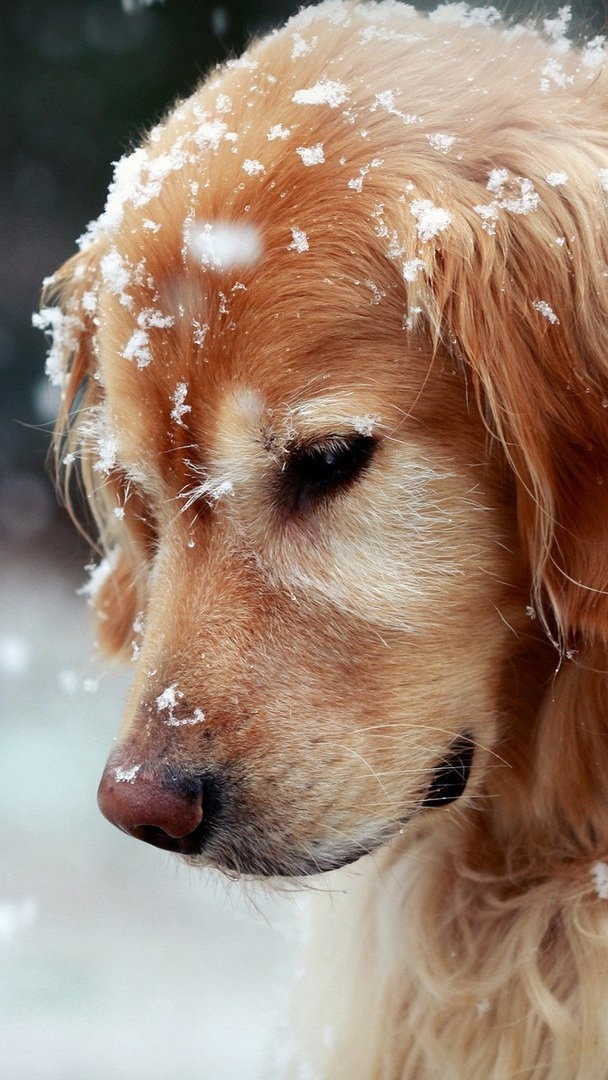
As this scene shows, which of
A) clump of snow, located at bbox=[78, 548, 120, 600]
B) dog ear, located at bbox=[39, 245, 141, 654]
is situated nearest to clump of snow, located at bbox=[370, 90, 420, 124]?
dog ear, located at bbox=[39, 245, 141, 654]

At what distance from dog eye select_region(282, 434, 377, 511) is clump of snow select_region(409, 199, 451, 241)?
0.89ft

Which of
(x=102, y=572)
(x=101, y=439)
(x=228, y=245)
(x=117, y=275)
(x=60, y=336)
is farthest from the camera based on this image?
(x=102, y=572)

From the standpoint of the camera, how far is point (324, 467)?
1.41 metres

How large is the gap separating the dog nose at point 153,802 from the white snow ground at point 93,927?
0.96 ft

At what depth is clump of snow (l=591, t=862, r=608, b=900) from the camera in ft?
5.13

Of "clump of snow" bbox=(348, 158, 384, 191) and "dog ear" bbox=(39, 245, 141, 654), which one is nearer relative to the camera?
"clump of snow" bbox=(348, 158, 384, 191)

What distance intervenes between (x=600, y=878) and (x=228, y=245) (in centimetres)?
103

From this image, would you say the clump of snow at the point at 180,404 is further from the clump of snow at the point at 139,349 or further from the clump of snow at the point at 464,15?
the clump of snow at the point at 464,15

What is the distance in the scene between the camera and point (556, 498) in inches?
54.4

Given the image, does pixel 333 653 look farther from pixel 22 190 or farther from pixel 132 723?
pixel 22 190

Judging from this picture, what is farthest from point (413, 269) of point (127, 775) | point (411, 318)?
point (127, 775)

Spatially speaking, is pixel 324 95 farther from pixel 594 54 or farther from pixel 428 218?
pixel 594 54

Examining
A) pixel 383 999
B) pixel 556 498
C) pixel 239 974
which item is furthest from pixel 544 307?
pixel 239 974

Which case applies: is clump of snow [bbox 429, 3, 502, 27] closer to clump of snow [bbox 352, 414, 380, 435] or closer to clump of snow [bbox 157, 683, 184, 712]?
clump of snow [bbox 352, 414, 380, 435]
